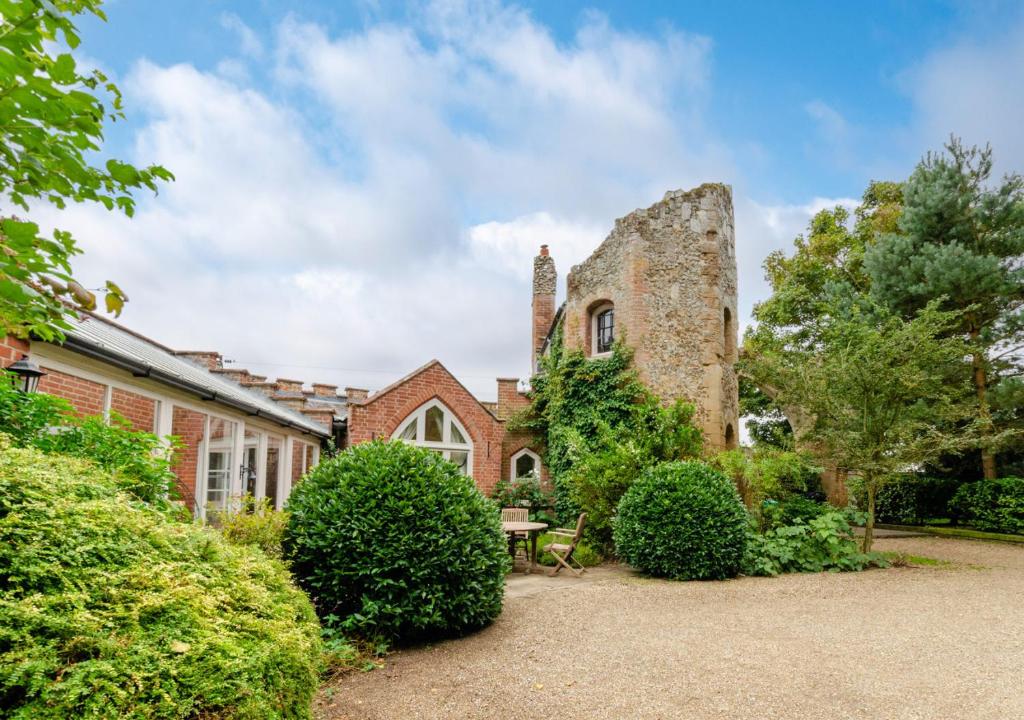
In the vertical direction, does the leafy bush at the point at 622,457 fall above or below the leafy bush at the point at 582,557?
above

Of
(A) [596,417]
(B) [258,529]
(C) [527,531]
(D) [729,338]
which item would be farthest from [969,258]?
(B) [258,529]

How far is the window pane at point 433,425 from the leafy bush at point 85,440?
441 inches

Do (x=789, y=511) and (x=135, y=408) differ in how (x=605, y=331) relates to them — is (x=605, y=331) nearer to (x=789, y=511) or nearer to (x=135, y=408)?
(x=789, y=511)

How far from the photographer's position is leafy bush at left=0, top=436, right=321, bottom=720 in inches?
68.8

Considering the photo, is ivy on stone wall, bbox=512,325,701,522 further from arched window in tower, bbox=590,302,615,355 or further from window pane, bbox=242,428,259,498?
window pane, bbox=242,428,259,498

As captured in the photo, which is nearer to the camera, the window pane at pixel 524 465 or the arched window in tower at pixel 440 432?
the arched window in tower at pixel 440 432

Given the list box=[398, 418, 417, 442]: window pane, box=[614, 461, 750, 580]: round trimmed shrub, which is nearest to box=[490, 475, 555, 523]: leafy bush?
box=[398, 418, 417, 442]: window pane

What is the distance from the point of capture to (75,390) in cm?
658

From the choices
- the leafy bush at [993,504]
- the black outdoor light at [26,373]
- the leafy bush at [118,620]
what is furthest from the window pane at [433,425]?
the leafy bush at [993,504]

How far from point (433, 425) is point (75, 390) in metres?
9.85

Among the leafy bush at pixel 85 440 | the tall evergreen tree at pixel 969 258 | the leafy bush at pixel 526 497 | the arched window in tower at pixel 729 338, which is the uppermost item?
the tall evergreen tree at pixel 969 258

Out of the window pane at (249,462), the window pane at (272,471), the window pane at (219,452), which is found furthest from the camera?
the window pane at (272,471)

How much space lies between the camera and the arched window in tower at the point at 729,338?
14766 millimetres

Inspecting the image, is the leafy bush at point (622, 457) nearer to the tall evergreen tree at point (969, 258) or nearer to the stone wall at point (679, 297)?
the stone wall at point (679, 297)
